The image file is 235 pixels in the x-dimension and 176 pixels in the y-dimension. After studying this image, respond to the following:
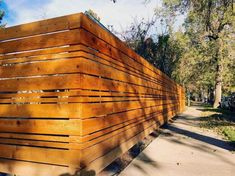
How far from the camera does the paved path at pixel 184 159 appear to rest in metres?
4.86

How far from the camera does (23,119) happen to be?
3684 mm

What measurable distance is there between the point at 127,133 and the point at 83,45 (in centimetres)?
255

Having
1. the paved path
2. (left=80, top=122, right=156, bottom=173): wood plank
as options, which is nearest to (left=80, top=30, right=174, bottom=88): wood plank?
(left=80, top=122, right=156, bottom=173): wood plank

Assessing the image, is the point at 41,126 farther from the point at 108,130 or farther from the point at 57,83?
the point at 108,130

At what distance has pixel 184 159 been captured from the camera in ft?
19.0

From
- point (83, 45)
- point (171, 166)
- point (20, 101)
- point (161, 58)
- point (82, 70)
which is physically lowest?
point (171, 166)

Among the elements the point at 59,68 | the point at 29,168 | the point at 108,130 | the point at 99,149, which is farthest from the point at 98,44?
the point at 29,168

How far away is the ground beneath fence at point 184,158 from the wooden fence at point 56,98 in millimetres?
1126

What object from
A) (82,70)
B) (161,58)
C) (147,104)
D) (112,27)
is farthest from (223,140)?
(112,27)

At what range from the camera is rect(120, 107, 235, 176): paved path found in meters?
4.86

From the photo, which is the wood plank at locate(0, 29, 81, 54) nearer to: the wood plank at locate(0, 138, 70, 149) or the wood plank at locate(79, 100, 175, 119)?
the wood plank at locate(79, 100, 175, 119)

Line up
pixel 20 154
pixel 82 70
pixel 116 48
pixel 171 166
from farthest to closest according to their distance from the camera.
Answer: pixel 171 166, pixel 116 48, pixel 20 154, pixel 82 70

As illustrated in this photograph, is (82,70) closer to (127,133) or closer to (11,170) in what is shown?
(11,170)

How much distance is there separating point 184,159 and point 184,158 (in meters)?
0.09
